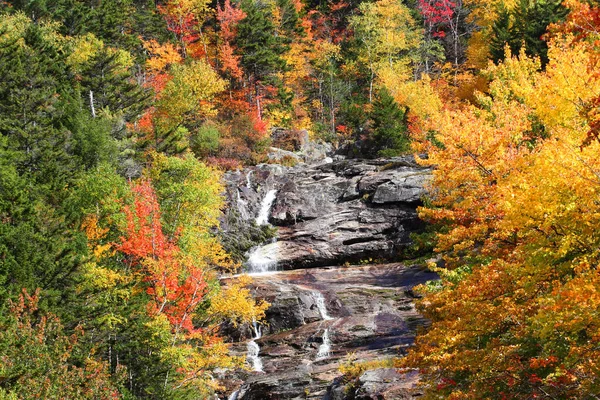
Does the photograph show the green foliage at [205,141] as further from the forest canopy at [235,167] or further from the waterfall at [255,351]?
the waterfall at [255,351]

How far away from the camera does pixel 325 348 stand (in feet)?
80.9

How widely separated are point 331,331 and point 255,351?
407 centimetres

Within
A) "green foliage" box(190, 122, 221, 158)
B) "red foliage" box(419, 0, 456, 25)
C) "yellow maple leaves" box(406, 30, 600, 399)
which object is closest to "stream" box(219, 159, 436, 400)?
"green foliage" box(190, 122, 221, 158)

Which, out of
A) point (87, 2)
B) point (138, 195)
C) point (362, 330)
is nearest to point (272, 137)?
point (87, 2)

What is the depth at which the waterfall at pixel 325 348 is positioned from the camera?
78.9 feet

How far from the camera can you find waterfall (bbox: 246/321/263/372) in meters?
24.7

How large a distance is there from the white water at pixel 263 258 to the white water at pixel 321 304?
21.2ft

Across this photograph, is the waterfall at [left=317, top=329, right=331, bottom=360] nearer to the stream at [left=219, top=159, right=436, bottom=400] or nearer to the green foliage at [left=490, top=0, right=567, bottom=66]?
the stream at [left=219, top=159, right=436, bottom=400]

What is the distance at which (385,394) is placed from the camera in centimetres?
1684

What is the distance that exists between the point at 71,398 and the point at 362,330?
45.3 ft

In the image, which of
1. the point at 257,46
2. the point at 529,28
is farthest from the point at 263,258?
the point at 529,28

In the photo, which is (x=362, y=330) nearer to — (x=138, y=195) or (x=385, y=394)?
(x=385, y=394)

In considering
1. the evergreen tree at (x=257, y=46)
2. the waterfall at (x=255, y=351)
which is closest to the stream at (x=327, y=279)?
the waterfall at (x=255, y=351)

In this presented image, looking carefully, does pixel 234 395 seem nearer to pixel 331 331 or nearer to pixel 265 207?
pixel 331 331
